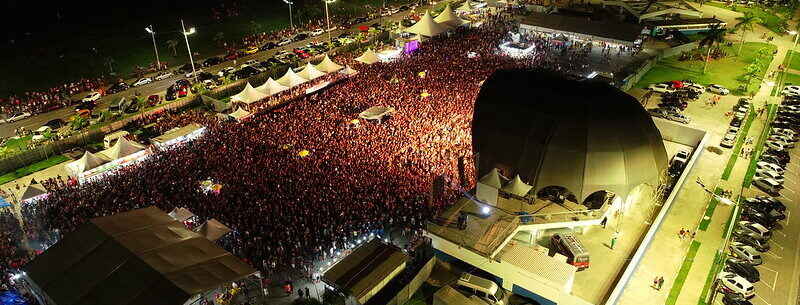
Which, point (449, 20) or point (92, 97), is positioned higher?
point (449, 20)

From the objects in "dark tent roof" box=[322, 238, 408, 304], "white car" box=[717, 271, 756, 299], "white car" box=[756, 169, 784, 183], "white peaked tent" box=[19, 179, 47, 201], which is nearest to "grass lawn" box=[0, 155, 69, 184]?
"white peaked tent" box=[19, 179, 47, 201]

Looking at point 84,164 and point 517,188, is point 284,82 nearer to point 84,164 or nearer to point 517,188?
point 84,164

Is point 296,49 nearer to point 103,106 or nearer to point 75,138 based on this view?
point 103,106

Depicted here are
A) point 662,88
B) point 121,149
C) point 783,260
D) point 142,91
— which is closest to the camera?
point 783,260

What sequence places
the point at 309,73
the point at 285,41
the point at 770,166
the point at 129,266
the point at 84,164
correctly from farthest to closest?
the point at 285,41
the point at 309,73
the point at 770,166
the point at 84,164
the point at 129,266

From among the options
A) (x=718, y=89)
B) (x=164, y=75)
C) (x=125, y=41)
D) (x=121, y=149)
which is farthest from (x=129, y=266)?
(x=125, y=41)

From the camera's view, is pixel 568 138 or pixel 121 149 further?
pixel 121 149

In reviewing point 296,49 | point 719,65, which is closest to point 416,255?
point 296,49
